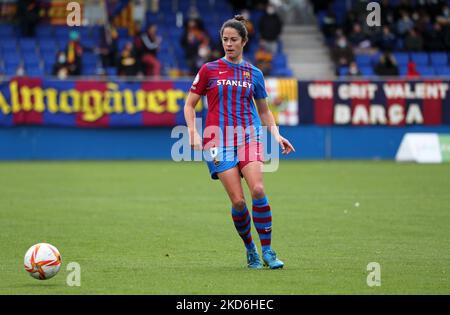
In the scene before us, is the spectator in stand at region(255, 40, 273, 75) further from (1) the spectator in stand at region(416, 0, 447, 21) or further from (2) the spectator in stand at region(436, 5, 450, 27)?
(1) the spectator in stand at region(416, 0, 447, 21)

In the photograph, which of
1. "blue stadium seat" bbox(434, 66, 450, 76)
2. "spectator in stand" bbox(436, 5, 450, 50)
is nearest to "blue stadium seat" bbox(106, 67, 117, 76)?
"blue stadium seat" bbox(434, 66, 450, 76)

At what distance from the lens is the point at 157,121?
27.7 meters

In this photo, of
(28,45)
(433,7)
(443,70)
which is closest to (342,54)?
(443,70)

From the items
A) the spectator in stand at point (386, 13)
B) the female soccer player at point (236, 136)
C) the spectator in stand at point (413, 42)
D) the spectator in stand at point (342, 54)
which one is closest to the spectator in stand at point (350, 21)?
the spectator in stand at point (386, 13)

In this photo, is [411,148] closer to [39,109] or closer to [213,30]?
[213,30]

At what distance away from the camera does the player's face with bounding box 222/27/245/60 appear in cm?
971

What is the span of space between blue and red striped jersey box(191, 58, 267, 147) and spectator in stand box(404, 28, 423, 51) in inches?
873

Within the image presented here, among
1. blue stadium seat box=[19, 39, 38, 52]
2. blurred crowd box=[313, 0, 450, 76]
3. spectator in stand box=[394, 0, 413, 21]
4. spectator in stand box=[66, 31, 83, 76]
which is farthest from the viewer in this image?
spectator in stand box=[394, 0, 413, 21]

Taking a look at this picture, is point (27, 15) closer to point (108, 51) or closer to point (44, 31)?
point (44, 31)

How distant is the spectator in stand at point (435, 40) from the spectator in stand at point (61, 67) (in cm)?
1114

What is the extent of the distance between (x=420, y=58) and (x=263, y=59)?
5.11 metres

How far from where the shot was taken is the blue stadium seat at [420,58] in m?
31.1

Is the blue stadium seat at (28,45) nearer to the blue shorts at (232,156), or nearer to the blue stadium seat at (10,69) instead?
the blue stadium seat at (10,69)

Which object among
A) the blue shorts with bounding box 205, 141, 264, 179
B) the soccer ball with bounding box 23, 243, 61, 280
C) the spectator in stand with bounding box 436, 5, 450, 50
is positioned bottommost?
the soccer ball with bounding box 23, 243, 61, 280
